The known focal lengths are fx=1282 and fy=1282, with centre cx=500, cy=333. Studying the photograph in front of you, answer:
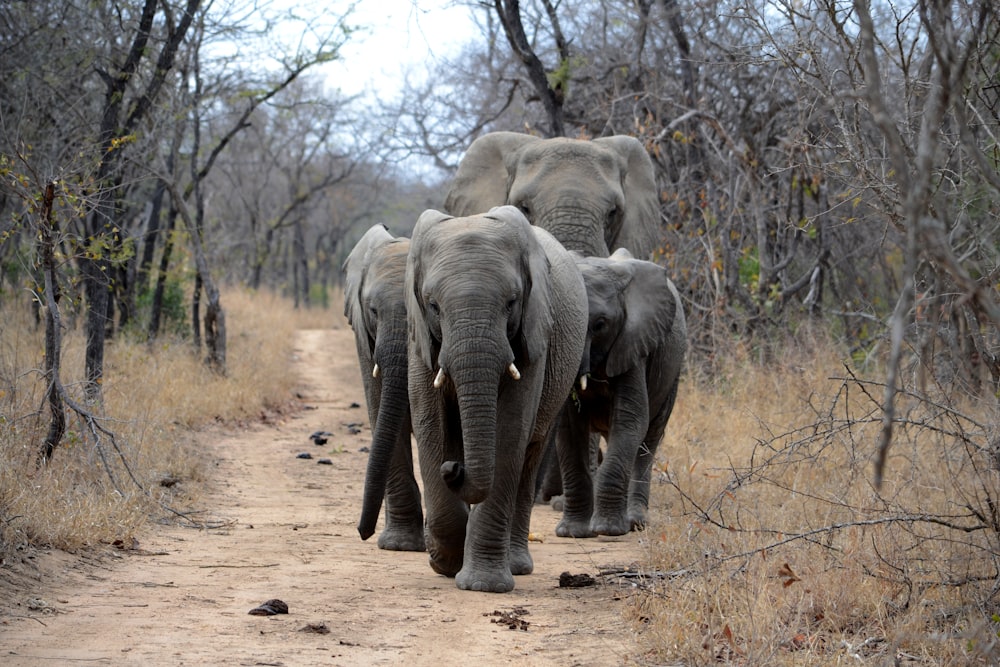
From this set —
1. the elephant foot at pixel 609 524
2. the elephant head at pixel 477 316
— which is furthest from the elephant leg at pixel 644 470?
the elephant head at pixel 477 316

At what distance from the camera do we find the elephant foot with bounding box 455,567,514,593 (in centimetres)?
539

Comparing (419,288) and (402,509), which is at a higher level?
(419,288)

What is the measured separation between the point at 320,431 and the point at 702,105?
15.2 feet

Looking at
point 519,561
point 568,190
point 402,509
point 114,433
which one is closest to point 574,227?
point 568,190

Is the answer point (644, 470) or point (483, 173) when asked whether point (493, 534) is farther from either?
point (483, 173)

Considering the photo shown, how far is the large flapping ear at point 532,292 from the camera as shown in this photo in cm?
526

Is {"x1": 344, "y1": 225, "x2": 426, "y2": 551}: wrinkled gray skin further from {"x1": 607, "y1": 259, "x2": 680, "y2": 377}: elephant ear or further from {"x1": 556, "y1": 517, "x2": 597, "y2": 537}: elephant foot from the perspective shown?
{"x1": 607, "y1": 259, "x2": 680, "y2": 377}: elephant ear

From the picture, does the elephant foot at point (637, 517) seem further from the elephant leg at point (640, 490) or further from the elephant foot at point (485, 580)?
the elephant foot at point (485, 580)

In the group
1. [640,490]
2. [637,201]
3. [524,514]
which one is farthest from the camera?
[637,201]

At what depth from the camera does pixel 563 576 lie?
554cm

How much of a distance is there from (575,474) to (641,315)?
956 millimetres

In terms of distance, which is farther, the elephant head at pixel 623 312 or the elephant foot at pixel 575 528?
the elephant foot at pixel 575 528

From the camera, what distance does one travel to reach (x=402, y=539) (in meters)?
6.60

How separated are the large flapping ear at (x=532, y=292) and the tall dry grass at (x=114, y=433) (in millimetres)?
2250
